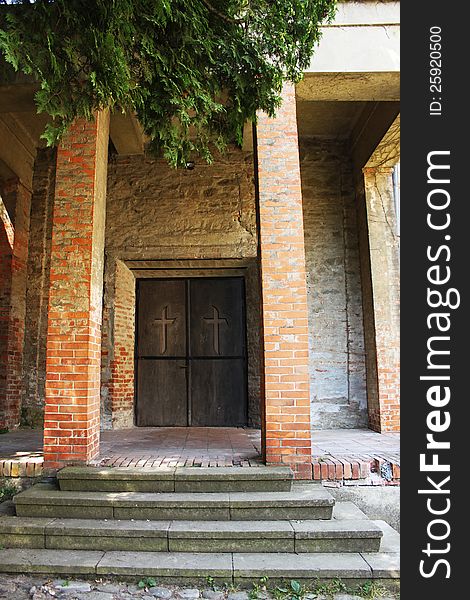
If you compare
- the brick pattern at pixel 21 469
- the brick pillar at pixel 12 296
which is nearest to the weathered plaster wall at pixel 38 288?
the brick pillar at pixel 12 296

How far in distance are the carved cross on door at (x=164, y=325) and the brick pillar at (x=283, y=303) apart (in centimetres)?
336

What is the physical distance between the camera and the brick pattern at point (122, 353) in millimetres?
6707

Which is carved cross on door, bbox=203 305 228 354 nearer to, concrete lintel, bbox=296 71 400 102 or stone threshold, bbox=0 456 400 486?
stone threshold, bbox=0 456 400 486

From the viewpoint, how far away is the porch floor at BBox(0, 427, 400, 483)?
4.09 m

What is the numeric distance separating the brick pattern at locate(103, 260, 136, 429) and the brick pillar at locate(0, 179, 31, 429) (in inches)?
53.4

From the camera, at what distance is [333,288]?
698cm

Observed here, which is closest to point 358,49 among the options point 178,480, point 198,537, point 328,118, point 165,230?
point 328,118

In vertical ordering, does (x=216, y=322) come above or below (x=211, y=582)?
above

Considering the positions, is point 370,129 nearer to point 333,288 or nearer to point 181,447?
point 333,288

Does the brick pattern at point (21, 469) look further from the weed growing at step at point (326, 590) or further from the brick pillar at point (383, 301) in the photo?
the brick pillar at point (383, 301)

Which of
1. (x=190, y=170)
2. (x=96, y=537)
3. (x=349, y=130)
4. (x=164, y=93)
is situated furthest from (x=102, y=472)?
(x=349, y=130)

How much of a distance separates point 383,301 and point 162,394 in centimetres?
356

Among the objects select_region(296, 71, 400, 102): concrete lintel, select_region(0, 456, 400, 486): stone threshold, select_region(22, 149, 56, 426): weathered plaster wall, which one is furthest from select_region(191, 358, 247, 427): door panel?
select_region(296, 71, 400, 102): concrete lintel

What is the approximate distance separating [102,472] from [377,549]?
84.6 inches
